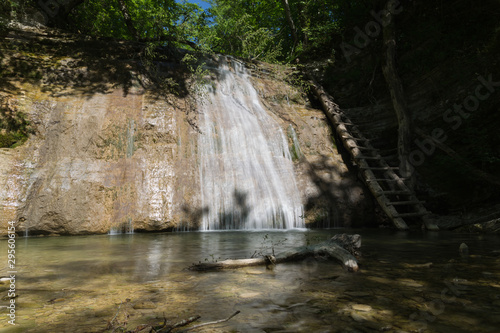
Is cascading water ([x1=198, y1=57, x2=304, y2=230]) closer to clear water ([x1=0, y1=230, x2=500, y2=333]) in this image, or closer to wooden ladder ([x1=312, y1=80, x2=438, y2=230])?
wooden ladder ([x1=312, y1=80, x2=438, y2=230])

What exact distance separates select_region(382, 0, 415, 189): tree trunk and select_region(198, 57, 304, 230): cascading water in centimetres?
324

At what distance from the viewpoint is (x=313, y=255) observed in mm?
3799

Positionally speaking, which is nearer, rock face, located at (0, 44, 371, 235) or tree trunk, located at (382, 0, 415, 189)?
rock face, located at (0, 44, 371, 235)

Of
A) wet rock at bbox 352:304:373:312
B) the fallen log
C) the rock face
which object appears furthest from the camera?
the rock face

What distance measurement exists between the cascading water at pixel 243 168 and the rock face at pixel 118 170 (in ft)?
0.95

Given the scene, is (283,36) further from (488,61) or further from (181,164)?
(181,164)

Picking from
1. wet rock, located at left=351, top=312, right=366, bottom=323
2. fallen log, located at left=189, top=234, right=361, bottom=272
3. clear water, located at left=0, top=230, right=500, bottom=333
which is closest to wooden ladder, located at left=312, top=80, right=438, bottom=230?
clear water, located at left=0, top=230, right=500, bottom=333

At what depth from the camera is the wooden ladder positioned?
751 cm

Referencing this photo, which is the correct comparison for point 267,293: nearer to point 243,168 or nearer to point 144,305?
point 144,305

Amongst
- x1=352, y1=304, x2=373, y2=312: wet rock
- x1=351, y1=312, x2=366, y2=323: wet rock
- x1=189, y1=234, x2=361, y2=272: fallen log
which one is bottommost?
x1=351, y1=312, x2=366, y2=323: wet rock

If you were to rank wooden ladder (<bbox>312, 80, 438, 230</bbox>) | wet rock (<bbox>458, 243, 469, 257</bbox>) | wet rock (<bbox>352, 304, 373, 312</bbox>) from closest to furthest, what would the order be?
wet rock (<bbox>352, 304, 373, 312</bbox>) < wet rock (<bbox>458, 243, 469, 257</bbox>) < wooden ladder (<bbox>312, 80, 438, 230</bbox>)

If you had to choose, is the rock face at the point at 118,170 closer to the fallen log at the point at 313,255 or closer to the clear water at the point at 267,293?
the clear water at the point at 267,293

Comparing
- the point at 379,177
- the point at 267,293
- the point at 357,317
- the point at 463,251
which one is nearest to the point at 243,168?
the point at 379,177

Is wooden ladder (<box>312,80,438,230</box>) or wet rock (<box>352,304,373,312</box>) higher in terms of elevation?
wooden ladder (<box>312,80,438,230</box>)
